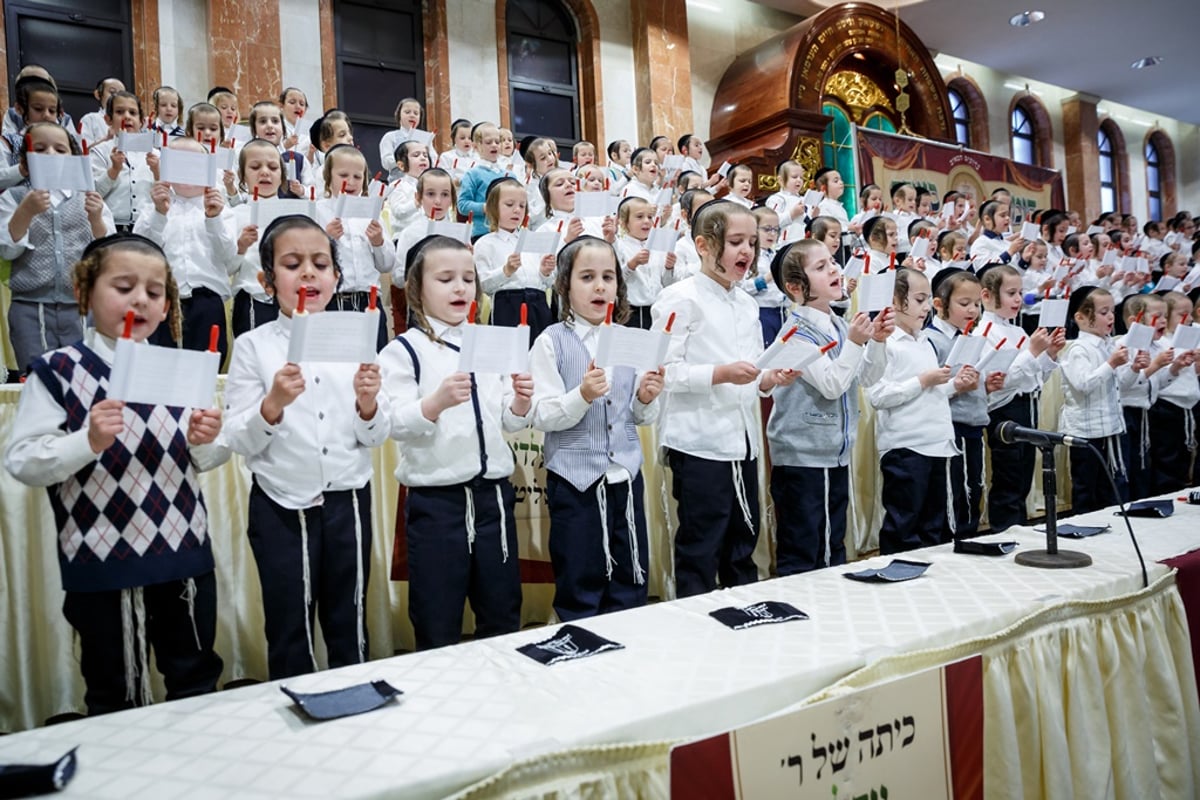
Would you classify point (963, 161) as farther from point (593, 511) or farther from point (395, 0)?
point (593, 511)

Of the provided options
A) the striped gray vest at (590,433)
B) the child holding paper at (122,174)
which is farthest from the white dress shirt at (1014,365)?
the child holding paper at (122,174)

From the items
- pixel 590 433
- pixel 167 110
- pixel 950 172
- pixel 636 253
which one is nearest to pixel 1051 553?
pixel 590 433

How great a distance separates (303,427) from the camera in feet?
6.79

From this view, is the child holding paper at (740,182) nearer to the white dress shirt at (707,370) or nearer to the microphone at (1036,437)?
the white dress shirt at (707,370)

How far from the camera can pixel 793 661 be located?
135 cm

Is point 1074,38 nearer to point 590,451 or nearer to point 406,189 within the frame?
point 406,189

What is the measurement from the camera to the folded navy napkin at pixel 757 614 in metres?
1.56

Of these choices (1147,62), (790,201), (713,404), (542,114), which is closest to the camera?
(713,404)

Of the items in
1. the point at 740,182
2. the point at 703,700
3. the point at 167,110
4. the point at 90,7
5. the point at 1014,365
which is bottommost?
the point at 703,700

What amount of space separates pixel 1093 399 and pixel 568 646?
3.89 metres

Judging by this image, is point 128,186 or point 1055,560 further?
point 128,186

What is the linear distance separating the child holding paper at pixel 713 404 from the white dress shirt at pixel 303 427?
1.00 meters

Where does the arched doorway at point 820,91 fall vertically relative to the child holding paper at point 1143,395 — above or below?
above

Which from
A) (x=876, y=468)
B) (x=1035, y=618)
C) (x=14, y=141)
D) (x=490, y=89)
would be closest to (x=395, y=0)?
(x=490, y=89)
